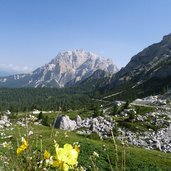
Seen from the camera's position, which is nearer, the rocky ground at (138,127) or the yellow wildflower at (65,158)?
the yellow wildflower at (65,158)

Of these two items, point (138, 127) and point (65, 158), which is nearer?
point (65, 158)

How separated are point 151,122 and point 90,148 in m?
42.0

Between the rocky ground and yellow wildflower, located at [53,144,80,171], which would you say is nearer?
yellow wildflower, located at [53,144,80,171]

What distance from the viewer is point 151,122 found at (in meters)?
73.3

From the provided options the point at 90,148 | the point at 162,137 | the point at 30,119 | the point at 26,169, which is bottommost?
the point at 162,137

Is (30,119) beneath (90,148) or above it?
above

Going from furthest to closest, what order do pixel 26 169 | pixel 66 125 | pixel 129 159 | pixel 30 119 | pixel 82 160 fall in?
pixel 66 125 → pixel 129 159 → pixel 82 160 → pixel 30 119 → pixel 26 169

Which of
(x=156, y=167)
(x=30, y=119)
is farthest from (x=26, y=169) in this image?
(x=156, y=167)

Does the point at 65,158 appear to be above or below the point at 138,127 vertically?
above

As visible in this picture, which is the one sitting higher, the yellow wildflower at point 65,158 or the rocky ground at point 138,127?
the yellow wildflower at point 65,158

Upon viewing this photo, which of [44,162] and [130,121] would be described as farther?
[130,121]

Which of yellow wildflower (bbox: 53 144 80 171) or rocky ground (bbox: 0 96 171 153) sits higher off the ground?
yellow wildflower (bbox: 53 144 80 171)

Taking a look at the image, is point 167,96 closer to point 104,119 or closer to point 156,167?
point 104,119

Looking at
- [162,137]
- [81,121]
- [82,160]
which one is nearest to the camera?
[82,160]
